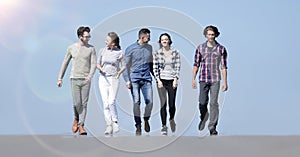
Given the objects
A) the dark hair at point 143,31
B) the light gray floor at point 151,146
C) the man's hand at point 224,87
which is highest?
the dark hair at point 143,31

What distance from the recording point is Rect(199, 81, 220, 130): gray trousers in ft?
23.7

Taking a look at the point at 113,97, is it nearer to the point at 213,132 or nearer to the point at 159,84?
the point at 159,84

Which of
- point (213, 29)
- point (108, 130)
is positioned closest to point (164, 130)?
point (108, 130)

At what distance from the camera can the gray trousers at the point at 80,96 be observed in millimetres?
7332

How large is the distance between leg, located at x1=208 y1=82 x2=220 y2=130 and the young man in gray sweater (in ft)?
5.80

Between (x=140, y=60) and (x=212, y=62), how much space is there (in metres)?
1.05

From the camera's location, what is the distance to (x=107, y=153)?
6988 millimetres

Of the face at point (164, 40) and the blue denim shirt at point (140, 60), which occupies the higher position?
the face at point (164, 40)

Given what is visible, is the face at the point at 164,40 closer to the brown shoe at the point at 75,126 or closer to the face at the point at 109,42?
the face at the point at 109,42

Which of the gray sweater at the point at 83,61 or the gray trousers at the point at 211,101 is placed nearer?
the gray trousers at the point at 211,101

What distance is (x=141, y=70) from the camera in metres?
7.29

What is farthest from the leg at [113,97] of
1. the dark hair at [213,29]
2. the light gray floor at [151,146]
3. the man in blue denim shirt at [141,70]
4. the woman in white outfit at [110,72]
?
the dark hair at [213,29]

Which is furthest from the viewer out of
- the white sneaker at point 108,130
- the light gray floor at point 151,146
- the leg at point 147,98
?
the leg at point 147,98
